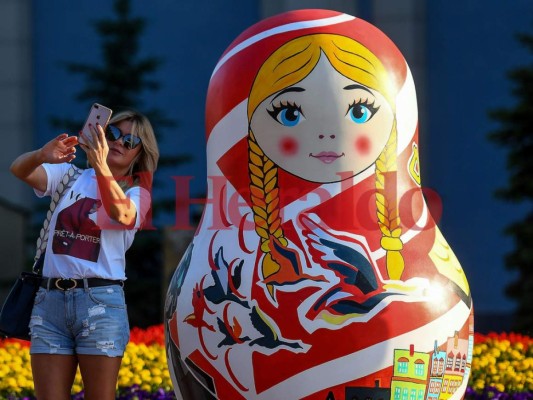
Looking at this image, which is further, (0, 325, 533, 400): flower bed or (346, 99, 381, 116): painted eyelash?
(0, 325, 533, 400): flower bed

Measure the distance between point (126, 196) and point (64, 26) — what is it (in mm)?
9992

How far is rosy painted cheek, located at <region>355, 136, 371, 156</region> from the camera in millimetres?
4062

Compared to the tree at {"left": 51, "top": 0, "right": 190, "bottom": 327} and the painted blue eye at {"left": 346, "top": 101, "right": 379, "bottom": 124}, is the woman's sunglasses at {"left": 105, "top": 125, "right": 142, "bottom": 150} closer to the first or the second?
the painted blue eye at {"left": 346, "top": 101, "right": 379, "bottom": 124}

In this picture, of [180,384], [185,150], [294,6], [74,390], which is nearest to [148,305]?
[185,150]

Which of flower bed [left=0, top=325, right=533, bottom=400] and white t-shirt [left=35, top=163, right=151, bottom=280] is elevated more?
white t-shirt [left=35, top=163, right=151, bottom=280]

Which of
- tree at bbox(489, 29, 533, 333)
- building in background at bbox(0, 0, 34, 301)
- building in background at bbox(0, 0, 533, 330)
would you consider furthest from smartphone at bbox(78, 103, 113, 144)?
building in background at bbox(0, 0, 34, 301)

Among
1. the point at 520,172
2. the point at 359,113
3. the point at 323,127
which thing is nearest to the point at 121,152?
the point at 323,127

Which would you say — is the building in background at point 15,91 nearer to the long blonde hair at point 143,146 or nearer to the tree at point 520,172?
the tree at point 520,172

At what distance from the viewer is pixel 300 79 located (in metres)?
4.06

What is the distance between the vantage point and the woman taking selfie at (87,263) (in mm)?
4125

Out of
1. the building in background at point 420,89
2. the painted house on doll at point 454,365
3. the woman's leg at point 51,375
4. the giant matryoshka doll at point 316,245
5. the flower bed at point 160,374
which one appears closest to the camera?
the giant matryoshka doll at point 316,245

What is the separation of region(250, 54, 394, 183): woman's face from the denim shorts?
0.87m

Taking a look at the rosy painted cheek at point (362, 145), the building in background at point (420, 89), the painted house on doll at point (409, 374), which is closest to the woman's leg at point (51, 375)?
the painted house on doll at point (409, 374)

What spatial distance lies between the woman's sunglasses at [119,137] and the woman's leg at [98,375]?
0.85m
